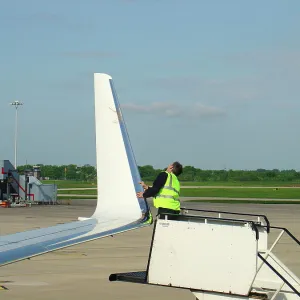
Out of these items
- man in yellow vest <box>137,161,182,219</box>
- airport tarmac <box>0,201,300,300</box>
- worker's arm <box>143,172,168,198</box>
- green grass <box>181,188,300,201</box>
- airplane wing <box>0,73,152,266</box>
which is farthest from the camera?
green grass <box>181,188,300,201</box>

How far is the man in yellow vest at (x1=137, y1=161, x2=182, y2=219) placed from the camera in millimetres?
11586

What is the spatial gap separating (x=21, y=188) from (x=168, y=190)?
4709cm

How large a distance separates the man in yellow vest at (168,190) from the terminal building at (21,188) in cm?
4455

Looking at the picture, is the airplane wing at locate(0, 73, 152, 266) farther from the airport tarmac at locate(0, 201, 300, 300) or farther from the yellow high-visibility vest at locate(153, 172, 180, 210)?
the airport tarmac at locate(0, 201, 300, 300)

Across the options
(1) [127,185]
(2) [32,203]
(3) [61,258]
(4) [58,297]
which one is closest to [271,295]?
(1) [127,185]

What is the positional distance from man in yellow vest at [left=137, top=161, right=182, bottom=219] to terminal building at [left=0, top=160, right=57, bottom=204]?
44.5 metres

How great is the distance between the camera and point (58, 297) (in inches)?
537

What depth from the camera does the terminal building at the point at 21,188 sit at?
55.5 m

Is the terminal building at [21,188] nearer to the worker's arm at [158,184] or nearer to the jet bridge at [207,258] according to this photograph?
the worker's arm at [158,184]

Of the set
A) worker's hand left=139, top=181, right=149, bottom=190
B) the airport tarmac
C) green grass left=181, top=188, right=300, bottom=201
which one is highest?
worker's hand left=139, top=181, right=149, bottom=190

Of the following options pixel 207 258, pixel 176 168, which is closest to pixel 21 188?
pixel 176 168

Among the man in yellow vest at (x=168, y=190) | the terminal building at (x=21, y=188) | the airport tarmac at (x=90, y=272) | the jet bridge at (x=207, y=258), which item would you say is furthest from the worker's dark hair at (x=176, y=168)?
the terminal building at (x=21, y=188)

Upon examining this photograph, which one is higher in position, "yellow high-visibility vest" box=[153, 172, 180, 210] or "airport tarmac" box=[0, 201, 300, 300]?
"yellow high-visibility vest" box=[153, 172, 180, 210]

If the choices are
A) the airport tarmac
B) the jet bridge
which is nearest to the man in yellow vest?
the jet bridge
